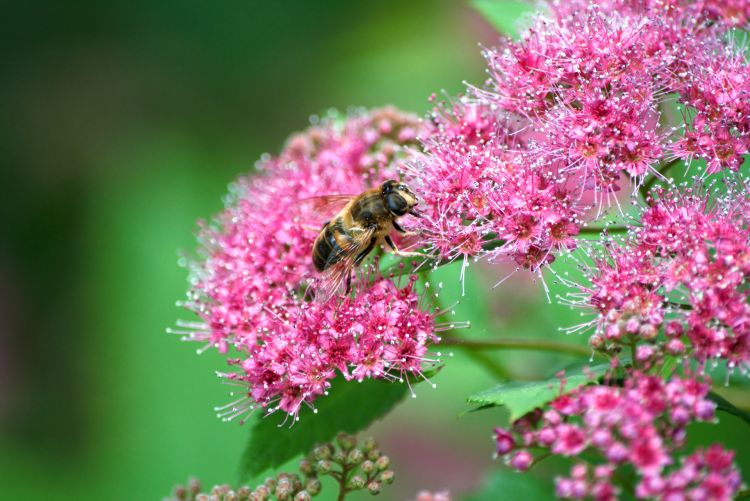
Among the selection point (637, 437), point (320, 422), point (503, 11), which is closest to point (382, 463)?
point (320, 422)

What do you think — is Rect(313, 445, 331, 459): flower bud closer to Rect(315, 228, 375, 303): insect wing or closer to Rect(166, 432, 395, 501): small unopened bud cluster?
Rect(166, 432, 395, 501): small unopened bud cluster

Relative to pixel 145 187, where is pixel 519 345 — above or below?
below

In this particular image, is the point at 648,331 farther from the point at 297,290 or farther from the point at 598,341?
the point at 297,290

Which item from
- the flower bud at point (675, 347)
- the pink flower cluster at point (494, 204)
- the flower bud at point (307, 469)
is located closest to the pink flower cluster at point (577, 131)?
the pink flower cluster at point (494, 204)

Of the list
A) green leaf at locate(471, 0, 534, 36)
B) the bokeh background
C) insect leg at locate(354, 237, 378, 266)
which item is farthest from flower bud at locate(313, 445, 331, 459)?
the bokeh background

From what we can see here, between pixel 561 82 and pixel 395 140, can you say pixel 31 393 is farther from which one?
pixel 561 82

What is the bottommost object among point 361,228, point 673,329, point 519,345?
point 673,329

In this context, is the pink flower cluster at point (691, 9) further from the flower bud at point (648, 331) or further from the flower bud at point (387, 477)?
the flower bud at point (387, 477)
